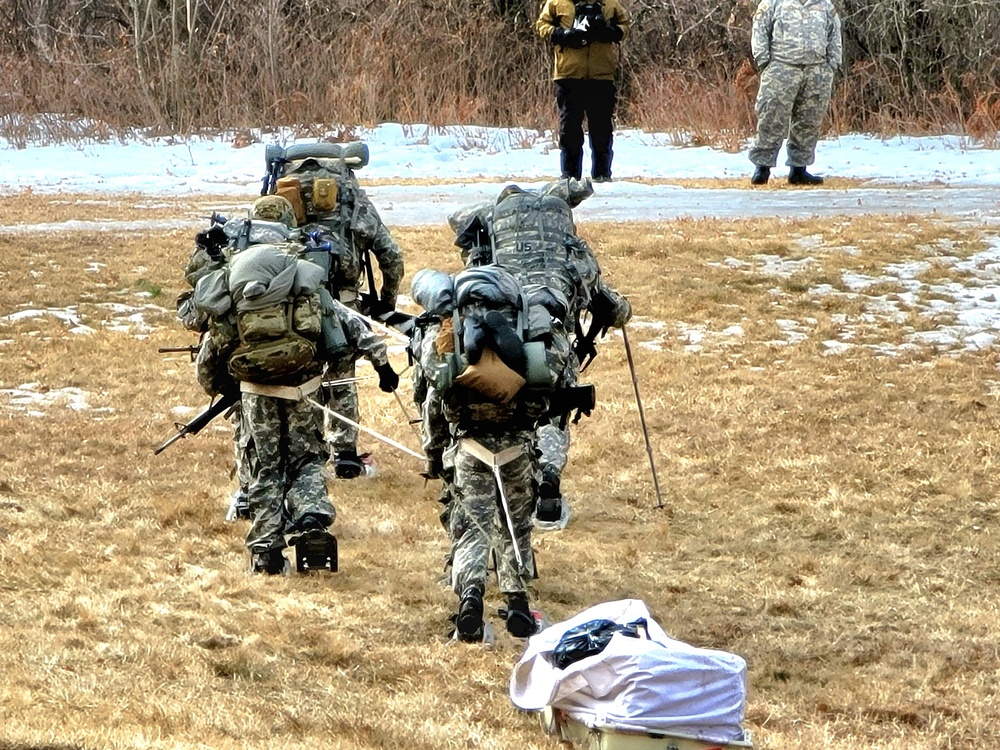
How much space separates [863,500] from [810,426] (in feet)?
4.56

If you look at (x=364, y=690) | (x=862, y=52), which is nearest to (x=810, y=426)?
(x=364, y=690)

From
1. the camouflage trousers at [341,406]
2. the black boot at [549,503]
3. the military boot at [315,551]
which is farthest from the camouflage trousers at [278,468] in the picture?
the black boot at [549,503]

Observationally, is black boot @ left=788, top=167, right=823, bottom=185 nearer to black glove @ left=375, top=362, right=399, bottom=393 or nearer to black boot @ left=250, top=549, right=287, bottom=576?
black glove @ left=375, top=362, right=399, bottom=393

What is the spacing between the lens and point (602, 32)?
52.3ft

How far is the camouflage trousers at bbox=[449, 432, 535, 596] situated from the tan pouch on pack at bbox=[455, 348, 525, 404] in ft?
1.11

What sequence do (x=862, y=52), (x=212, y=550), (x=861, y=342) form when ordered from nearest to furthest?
1. (x=212, y=550)
2. (x=861, y=342)
3. (x=862, y=52)

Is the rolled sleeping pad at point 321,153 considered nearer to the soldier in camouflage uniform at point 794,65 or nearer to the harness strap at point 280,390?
the harness strap at point 280,390

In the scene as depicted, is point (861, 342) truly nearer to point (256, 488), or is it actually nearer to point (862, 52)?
point (256, 488)

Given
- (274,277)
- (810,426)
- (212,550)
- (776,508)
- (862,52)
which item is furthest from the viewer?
(862,52)

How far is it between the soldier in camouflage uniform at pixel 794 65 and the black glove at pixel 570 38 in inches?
68.0

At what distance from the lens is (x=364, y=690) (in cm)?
563

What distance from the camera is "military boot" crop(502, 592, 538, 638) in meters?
5.98

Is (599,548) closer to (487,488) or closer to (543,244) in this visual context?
(543,244)

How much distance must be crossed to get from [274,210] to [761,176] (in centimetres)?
975
